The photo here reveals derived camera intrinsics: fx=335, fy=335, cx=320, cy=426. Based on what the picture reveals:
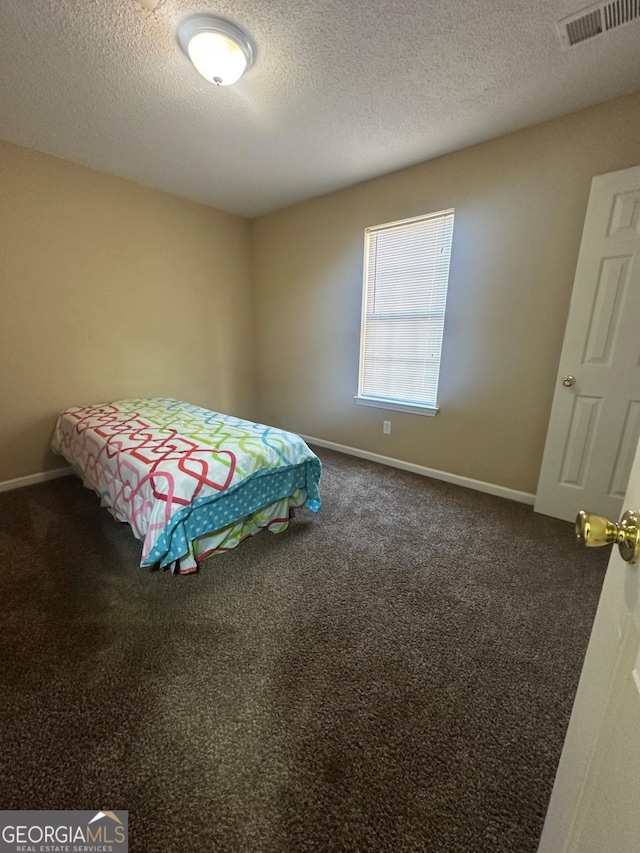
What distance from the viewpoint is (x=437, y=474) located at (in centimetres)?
283

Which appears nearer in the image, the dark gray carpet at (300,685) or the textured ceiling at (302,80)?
the dark gray carpet at (300,685)

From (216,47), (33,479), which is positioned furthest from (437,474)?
(33,479)

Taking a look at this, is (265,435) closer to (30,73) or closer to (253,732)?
(253,732)

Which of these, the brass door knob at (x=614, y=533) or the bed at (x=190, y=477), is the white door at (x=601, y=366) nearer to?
the bed at (x=190, y=477)

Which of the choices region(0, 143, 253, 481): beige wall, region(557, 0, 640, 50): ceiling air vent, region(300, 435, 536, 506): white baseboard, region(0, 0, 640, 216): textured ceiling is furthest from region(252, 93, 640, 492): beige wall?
region(0, 143, 253, 481): beige wall

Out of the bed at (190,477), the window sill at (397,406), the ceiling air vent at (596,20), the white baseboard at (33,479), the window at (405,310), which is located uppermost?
the ceiling air vent at (596,20)

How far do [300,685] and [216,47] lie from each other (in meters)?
2.63

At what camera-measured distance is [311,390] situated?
3.57m

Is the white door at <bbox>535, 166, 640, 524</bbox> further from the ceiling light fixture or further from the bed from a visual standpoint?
the ceiling light fixture

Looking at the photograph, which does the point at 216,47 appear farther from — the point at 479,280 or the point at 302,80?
the point at 479,280

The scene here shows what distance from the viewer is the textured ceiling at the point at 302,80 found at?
137cm

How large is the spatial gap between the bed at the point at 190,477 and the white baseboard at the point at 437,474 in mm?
1165

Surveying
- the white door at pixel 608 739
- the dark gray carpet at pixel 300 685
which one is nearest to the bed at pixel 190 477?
the dark gray carpet at pixel 300 685

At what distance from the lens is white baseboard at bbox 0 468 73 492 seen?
260cm
